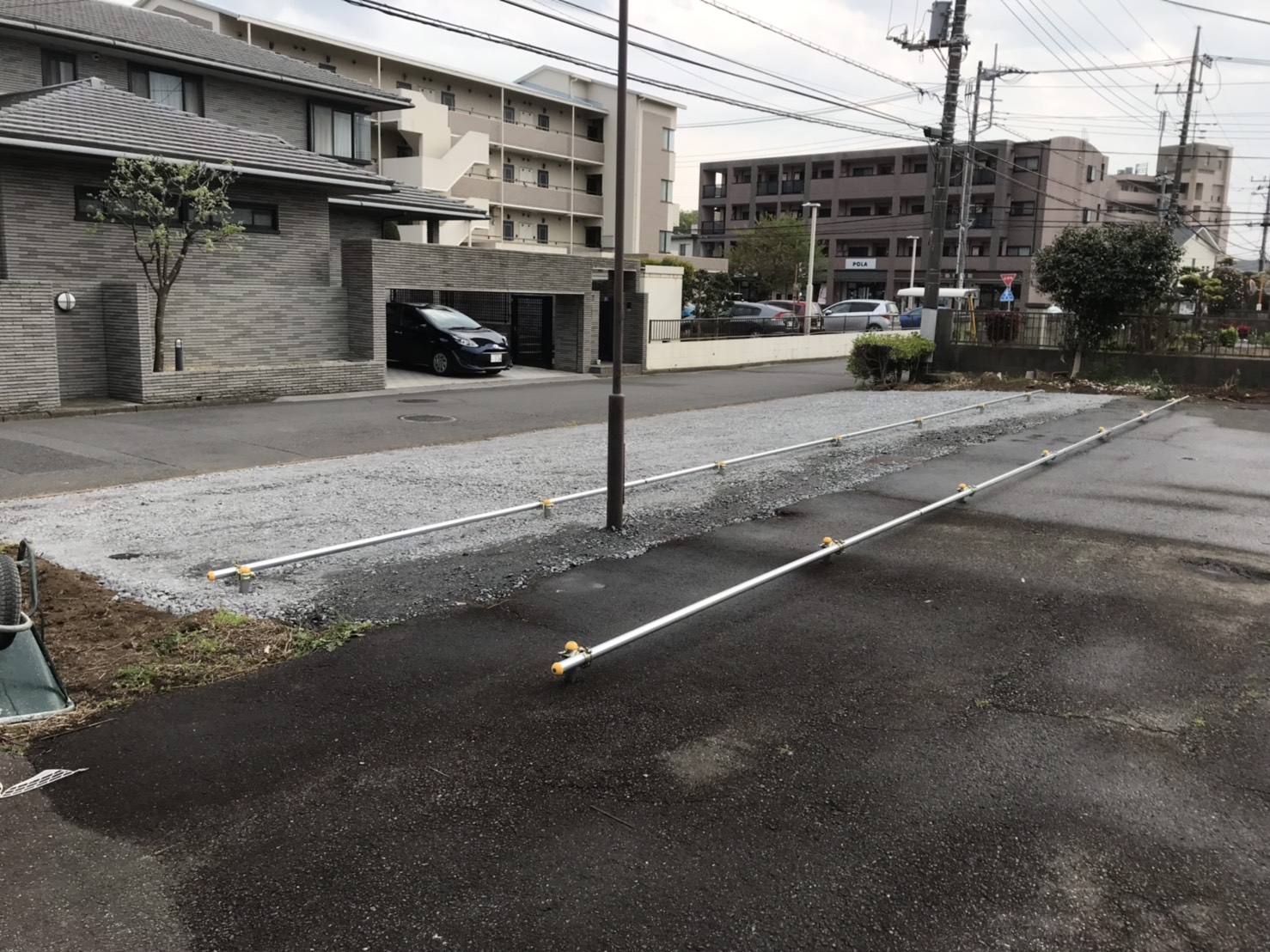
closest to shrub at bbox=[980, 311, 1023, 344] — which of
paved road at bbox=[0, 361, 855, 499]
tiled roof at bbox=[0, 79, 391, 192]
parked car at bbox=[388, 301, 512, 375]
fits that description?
paved road at bbox=[0, 361, 855, 499]

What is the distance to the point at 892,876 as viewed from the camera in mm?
3424

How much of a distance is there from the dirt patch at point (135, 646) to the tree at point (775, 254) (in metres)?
58.3

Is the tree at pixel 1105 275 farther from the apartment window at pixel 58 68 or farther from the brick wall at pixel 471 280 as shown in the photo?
the apartment window at pixel 58 68

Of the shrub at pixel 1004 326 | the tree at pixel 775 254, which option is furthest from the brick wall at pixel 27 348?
the tree at pixel 775 254

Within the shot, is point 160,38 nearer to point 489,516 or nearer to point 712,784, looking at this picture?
point 489,516

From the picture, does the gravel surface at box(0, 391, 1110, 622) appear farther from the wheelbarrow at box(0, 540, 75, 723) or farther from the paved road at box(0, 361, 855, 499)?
the wheelbarrow at box(0, 540, 75, 723)

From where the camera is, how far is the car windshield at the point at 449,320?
24406mm

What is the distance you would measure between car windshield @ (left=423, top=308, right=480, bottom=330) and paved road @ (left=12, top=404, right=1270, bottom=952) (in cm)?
1843

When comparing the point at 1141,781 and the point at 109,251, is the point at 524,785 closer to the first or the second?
the point at 1141,781

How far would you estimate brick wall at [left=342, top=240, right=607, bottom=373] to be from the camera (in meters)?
21.5

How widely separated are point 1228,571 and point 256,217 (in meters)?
19.4

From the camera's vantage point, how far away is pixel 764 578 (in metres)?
6.64

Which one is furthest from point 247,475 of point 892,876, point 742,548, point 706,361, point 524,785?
point 706,361

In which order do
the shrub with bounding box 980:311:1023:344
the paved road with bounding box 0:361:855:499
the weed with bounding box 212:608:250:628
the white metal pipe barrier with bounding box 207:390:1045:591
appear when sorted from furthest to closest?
the shrub with bounding box 980:311:1023:344 < the paved road with bounding box 0:361:855:499 < the white metal pipe barrier with bounding box 207:390:1045:591 < the weed with bounding box 212:608:250:628
